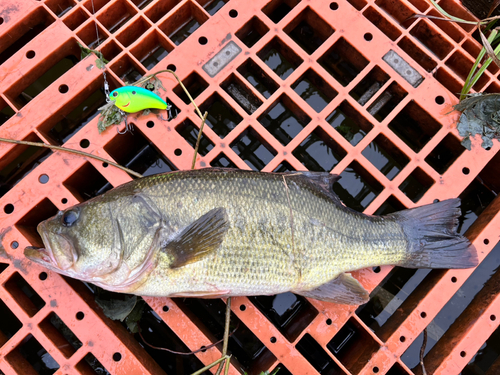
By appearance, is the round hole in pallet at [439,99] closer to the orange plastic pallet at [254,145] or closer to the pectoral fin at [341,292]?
the orange plastic pallet at [254,145]

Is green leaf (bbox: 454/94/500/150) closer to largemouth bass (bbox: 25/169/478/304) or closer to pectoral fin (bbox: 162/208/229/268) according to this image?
largemouth bass (bbox: 25/169/478/304)

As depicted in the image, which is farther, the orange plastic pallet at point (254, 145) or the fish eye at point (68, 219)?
the orange plastic pallet at point (254, 145)

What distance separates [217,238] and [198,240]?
116mm

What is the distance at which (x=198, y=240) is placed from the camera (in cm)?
195

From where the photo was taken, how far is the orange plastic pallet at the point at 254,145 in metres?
2.33

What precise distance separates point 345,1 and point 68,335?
356 cm

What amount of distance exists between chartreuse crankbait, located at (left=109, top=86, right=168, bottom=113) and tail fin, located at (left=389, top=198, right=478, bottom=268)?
76.3 inches

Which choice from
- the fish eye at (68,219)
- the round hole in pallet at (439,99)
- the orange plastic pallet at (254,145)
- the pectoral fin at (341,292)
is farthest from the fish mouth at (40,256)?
the round hole in pallet at (439,99)

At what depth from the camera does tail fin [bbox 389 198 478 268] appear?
2.36 m

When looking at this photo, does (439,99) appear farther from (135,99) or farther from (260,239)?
(135,99)

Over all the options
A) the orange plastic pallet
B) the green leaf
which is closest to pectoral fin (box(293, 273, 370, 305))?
the orange plastic pallet

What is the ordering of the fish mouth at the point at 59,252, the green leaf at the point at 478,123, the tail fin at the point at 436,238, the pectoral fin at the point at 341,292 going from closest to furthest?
the fish mouth at the point at 59,252, the pectoral fin at the point at 341,292, the tail fin at the point at 436,238, the green leaf at the point at 478,123

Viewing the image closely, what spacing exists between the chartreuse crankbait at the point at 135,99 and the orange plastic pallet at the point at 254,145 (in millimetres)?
115

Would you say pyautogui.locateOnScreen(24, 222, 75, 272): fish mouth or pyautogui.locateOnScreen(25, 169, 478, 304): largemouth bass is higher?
pyautogui.locateOnScreen(25, 169, 478, 304): largemouth bass
